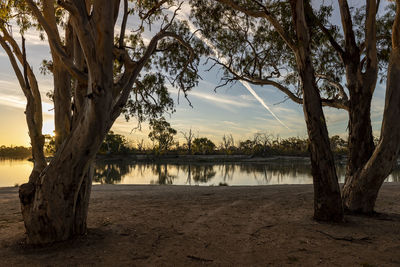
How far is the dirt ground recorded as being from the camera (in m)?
2.79

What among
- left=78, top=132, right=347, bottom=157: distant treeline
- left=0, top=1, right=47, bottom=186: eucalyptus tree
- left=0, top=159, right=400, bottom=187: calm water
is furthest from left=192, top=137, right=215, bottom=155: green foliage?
left=0, top=1, right=47, bottom=186: eucalyptus tree

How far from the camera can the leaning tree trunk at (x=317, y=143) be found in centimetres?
410

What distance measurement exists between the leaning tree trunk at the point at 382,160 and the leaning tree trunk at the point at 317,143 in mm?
703

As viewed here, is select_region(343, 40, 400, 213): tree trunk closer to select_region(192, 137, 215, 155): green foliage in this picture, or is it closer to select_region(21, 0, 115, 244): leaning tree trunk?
select_region(21, 0, 115, 244): leaning tree trunk

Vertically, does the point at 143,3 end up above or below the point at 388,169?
above

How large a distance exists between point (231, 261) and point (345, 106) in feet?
15.0

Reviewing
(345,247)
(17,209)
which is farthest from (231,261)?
(17,209)

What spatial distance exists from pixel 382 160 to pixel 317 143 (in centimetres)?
113

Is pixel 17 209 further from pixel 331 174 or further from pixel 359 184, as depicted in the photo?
pixel 359 184

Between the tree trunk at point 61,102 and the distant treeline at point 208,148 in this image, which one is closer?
the tree trunk at point 61,102

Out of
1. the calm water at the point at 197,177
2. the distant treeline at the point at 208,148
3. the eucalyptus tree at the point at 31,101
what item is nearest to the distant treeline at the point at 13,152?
the distant treeline at the point at 208,148

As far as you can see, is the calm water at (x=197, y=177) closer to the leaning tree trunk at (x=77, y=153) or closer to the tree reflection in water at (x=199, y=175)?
the tree reflection in water at (x=199, y=175)

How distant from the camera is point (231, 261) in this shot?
9.12 ft

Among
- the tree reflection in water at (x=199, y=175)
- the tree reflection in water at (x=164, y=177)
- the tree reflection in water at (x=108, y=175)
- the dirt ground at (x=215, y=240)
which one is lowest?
the tree reflection in water at (x=108, y=175)
